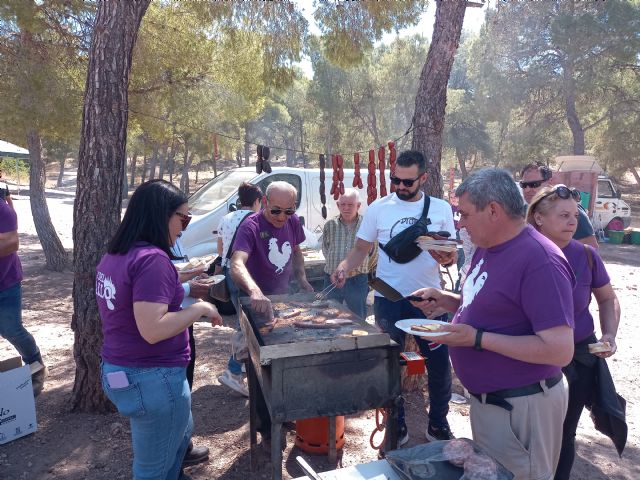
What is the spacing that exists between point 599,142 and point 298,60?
21054 mm

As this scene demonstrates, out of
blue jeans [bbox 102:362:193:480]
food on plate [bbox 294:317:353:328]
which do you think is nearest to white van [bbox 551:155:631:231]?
food on plate [bbox 294:317:353:328]

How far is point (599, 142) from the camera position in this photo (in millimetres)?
23828

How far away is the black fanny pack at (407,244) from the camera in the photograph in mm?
3289

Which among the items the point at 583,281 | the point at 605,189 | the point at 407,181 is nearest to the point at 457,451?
the point at 583,281

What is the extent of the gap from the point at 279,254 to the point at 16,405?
2205mm

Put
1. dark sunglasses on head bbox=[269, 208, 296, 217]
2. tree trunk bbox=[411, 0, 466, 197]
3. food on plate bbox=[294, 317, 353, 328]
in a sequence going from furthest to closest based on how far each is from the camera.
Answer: tree trunk bbox=[411, 0, 466, 197] → dark sunglasses on head bbox=[269, 208, 296, 217] → food on plate bbox=[294, 317, 353, 328]

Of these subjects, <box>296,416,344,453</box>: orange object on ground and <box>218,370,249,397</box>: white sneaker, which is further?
<box>218,370,249,397</box>: white sneaker

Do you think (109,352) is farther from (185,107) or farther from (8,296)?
(185,107)

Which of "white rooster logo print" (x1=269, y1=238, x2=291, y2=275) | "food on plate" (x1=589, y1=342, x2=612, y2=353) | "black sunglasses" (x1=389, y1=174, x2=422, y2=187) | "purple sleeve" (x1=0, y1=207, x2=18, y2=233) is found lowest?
"food on plate" (x1=589, y1=342, x2=612, y2=353)

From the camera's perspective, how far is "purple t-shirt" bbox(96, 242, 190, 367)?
2024 millimetres

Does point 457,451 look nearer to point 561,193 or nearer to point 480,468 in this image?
point 480,468

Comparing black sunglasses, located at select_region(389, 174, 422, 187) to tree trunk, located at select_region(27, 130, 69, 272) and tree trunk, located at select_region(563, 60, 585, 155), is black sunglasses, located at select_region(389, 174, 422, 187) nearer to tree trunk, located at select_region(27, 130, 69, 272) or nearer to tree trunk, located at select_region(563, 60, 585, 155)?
tree trunk, located at select_region(27, 130, 69, 272)

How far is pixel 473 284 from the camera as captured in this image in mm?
1999

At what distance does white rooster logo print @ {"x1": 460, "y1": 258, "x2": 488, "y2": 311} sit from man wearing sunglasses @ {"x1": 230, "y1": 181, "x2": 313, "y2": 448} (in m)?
1.62
